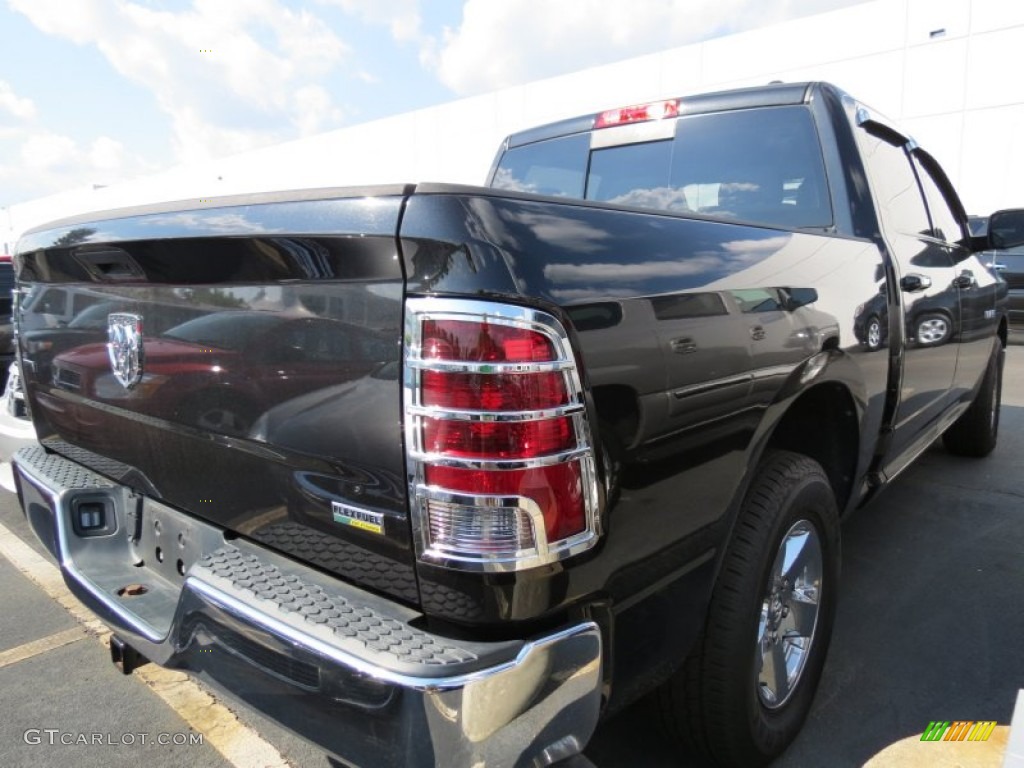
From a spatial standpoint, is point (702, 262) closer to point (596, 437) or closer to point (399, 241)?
point (596, 437)

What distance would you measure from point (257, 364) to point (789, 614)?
1674 mm

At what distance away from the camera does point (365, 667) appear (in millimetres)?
1238

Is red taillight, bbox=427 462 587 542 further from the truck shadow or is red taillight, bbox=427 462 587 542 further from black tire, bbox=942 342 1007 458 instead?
black tire, bbox=942 342 1007 458

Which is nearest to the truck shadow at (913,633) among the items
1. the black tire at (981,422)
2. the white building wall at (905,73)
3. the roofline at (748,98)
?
the black tire at (981,422)

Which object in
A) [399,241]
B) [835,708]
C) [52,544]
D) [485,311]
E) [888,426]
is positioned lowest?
[835,708]

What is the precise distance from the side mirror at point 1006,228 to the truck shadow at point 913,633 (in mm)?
1467

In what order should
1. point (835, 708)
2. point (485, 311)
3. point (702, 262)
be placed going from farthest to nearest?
point (835, 708) < point (702, 262) < point (485, 311)

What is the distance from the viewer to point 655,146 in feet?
9.95

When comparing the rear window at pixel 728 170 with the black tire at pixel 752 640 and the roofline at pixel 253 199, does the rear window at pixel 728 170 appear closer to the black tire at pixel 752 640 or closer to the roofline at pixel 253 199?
the black tire at pixel 752 640

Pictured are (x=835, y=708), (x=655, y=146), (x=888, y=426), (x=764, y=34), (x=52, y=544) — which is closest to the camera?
(x=52, y=544)

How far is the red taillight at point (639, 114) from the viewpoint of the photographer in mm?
3008

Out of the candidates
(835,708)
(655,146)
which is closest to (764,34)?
(655,146)

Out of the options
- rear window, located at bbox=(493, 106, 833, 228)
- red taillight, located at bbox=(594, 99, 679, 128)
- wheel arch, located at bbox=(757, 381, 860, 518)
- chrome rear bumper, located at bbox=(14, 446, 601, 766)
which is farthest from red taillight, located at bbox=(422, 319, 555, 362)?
red taillight, located at bbox=(594, 99, 679, 128)

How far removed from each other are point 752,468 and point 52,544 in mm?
2015
